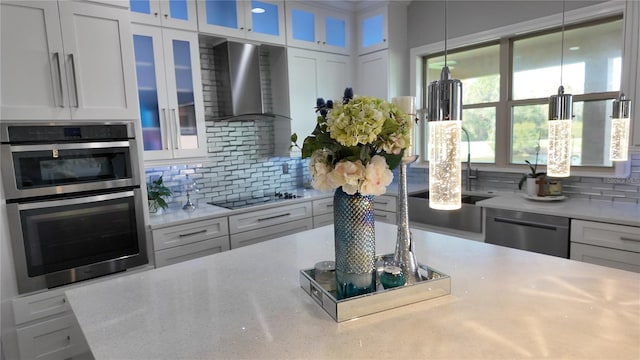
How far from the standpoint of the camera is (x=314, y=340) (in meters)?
1.03

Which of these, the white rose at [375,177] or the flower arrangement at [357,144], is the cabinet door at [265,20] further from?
the white rose at [375,177]

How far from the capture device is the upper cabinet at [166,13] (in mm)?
2746

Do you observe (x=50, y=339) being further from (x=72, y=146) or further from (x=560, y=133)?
(x=560, y=133)

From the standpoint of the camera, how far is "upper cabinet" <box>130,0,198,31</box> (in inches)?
108

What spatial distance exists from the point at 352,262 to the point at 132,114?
1992 mm

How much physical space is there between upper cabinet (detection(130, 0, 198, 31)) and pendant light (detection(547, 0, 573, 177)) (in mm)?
2678

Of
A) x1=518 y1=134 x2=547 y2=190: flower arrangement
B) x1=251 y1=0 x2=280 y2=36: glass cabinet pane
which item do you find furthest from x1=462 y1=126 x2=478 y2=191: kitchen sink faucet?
x1=251 y1=0 x2=280 y2=36: glass cabinet pane

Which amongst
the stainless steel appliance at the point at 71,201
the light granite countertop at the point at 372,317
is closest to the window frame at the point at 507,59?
the light granite countertop at the point at 372,317

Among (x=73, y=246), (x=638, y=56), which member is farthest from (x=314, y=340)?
(x=638, y=56)

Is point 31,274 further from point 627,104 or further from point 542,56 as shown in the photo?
point 542,56

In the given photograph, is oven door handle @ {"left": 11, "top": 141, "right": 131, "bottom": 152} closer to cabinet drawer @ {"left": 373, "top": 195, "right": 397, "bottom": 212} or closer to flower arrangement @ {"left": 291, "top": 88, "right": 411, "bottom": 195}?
flower arrangement @ {"left": 291, "top": 88, "right": 411, "bottom": 195}

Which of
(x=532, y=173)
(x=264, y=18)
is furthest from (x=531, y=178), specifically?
(x=264, y=18)

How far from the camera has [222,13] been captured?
3188mm

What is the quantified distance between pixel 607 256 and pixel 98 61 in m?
3.51
